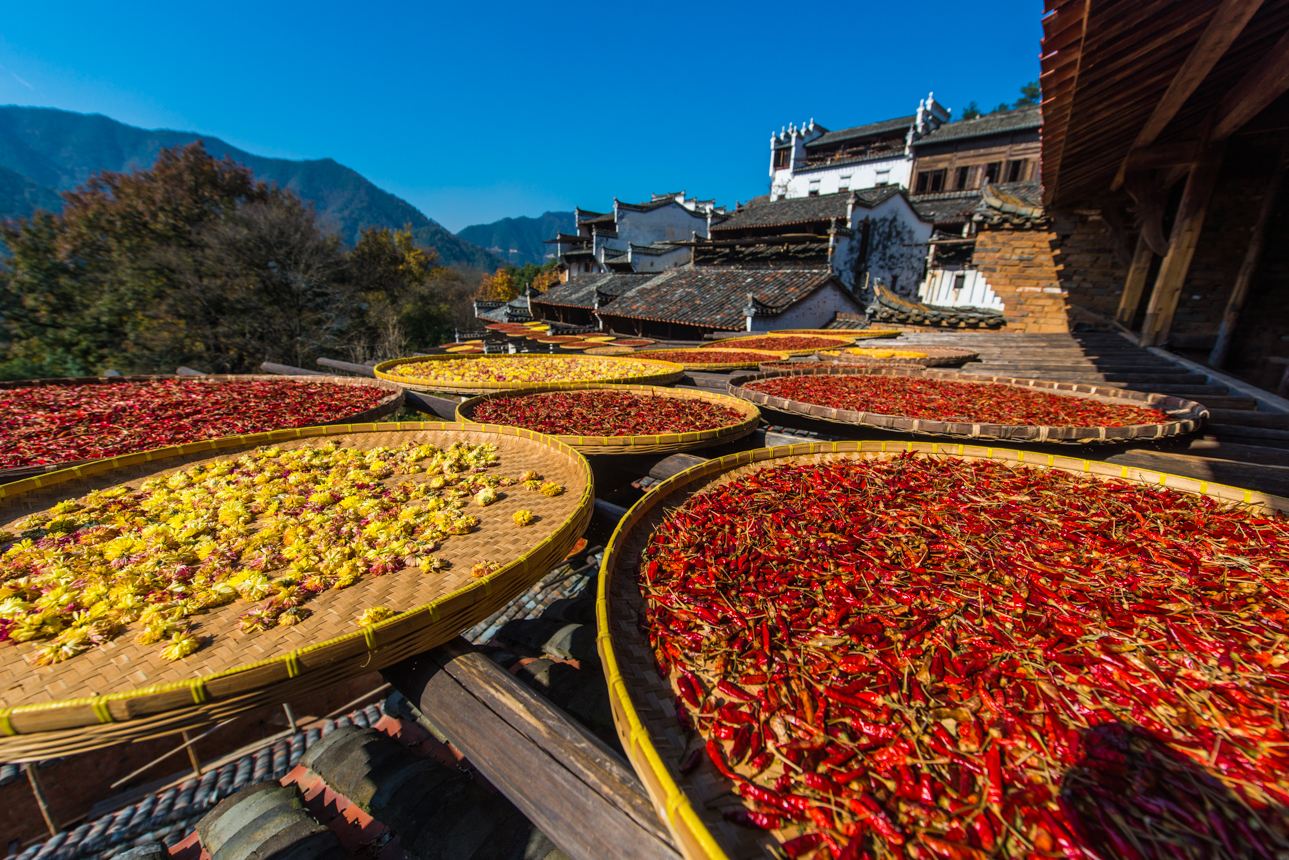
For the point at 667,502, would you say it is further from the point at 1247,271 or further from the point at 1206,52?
the point at 1247,271

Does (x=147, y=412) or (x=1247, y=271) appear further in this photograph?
(x=1247, y=271)

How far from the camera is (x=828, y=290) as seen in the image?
17.3 metres

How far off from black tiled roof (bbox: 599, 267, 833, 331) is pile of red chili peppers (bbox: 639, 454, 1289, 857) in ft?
45.5

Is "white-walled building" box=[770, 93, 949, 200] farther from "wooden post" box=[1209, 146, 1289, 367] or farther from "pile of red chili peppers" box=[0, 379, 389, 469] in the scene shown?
"pile of red chili peppers" box=[0, 379, 389, 469]

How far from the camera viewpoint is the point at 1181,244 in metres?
6.32

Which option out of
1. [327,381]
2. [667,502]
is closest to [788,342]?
[327,381]

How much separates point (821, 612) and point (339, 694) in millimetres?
5244

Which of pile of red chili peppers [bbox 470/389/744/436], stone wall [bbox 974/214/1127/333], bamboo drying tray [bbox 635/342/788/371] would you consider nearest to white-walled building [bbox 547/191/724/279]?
stone wall [bbox 974/214/1127/333]

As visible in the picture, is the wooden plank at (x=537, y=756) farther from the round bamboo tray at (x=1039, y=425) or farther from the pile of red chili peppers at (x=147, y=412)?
the pile of red chili peppers at (x=147, y=412)

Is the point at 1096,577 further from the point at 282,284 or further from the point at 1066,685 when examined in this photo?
the point at 282,284

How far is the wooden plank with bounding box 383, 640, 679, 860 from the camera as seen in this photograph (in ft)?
3.43

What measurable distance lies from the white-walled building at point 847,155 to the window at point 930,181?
27.7 inches

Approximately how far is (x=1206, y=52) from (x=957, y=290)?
671 inches

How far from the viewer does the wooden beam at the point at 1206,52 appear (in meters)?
2.77
